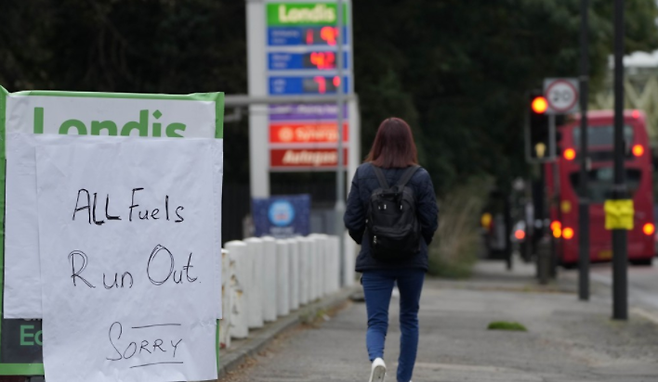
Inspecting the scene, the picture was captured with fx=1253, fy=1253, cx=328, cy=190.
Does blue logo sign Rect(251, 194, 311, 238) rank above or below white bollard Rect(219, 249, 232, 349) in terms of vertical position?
above

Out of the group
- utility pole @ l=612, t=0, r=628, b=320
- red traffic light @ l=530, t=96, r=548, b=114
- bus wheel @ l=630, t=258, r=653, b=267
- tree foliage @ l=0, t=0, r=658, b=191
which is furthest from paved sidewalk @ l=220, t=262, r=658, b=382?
bus wheel @ l=630, t=258, r=653, b=267

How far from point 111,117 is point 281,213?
14.7 meters

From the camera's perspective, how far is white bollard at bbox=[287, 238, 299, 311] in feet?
45.5

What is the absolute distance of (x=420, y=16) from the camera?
31.1 metres

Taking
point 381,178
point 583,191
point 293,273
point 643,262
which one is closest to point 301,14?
point 583,191

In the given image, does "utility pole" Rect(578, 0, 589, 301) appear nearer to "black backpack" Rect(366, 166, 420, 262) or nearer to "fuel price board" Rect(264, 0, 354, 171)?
"fuel price board" Rect(264, 0, 354, 171)

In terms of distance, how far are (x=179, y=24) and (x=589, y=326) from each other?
16656 mm

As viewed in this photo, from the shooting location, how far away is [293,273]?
1395cm

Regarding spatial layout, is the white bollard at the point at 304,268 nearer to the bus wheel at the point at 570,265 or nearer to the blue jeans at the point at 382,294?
the blue jeans at the point at 382,294

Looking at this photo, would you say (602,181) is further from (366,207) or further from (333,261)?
(366,207)

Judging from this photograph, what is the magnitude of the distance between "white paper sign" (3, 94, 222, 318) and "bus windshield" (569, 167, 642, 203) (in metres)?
26.3

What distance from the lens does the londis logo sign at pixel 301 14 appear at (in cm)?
2308

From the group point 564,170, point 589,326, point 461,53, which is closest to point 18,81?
point 589,326

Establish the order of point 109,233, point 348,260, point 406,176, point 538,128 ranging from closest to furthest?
point 109,233, point 406,176, point 348,260, point 538,128
